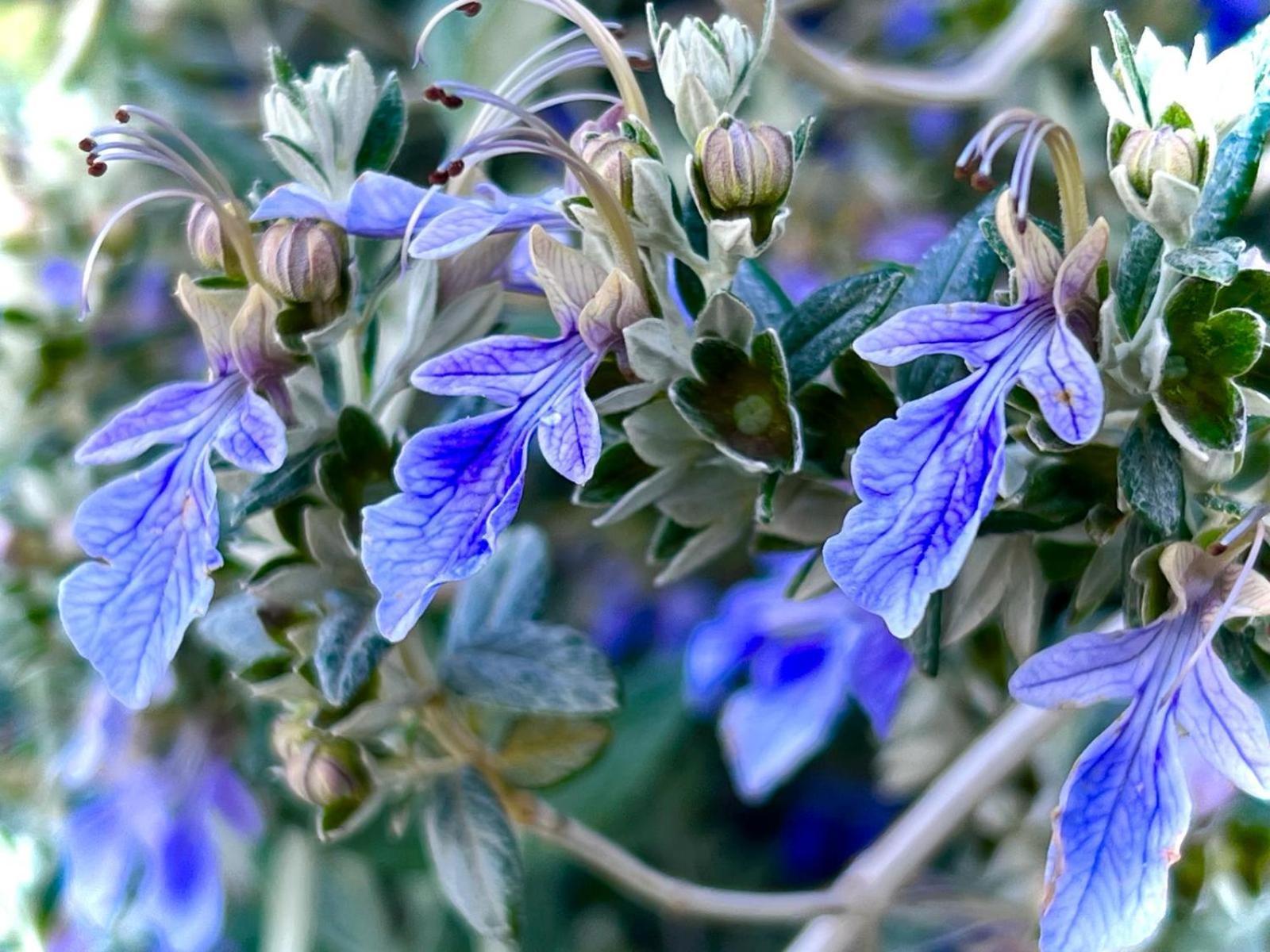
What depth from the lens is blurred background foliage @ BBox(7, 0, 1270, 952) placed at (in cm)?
77

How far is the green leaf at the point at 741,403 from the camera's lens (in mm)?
431

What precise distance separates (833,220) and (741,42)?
2.18 feet

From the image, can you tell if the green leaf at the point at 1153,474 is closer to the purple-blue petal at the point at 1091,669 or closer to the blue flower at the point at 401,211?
the purple-blue petal at the point at 1091,669

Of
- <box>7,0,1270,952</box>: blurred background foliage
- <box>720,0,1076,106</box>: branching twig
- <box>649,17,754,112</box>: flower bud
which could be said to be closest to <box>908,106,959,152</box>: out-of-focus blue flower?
<box>7,0,1270,952</box>: blurred background foliage

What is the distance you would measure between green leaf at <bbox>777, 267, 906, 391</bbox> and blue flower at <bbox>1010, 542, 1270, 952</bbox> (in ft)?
0.38

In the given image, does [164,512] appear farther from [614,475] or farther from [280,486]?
[614,475]

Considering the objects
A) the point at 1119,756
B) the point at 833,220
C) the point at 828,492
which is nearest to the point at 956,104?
the point at 833,220

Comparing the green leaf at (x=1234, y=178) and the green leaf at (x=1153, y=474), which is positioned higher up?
the green leaf at (x=1234, y=178)

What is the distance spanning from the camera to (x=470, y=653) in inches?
23.3

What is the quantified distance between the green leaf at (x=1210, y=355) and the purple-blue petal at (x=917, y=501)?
0.06 m

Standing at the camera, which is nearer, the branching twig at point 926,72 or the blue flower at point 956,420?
the blue flower at point 956,420

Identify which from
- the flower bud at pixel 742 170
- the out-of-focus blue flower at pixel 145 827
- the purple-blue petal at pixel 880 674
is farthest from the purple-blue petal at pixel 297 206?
the out-of-focus blue flower at pixel 145 827

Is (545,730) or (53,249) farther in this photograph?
(53,249)

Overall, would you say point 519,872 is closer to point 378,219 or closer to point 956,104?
point 378,219
